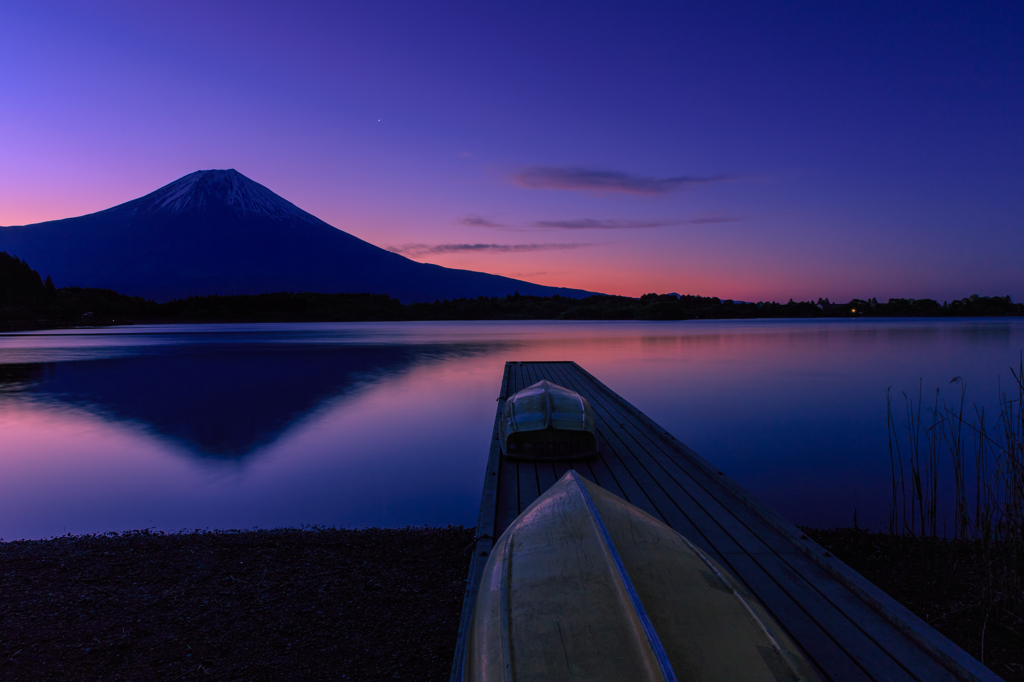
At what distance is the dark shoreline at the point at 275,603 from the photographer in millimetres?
3240

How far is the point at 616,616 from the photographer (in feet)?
6.21

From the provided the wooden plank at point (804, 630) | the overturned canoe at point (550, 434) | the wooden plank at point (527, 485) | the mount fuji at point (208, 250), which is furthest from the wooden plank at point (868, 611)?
the mount fuji at point (208, 250)

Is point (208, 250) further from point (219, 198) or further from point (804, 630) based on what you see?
point (804, 630)

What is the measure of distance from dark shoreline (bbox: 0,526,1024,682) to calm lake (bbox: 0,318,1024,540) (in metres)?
1.25

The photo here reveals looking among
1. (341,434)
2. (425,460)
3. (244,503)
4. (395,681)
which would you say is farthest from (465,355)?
(395,681)

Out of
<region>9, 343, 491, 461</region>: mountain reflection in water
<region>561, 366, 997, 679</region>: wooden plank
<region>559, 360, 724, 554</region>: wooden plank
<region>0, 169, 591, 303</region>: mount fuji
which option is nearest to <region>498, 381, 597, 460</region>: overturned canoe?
<region>559, 360, 724, 554</region>: wooden plank

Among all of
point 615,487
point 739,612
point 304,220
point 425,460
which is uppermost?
point 304,220

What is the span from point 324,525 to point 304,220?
177362 mm

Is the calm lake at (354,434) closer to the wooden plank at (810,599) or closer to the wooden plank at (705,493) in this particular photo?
the wooden plank at (705,493)

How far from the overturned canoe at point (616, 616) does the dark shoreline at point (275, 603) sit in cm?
140

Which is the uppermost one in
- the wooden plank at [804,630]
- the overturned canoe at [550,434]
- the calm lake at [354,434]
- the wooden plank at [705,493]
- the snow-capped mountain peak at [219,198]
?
the snow-capped mountain peak at [219,198]

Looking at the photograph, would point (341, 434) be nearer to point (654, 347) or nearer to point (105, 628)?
point (105, 628)

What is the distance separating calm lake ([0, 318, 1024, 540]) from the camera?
269 inches

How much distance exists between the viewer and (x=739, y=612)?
204 cm
